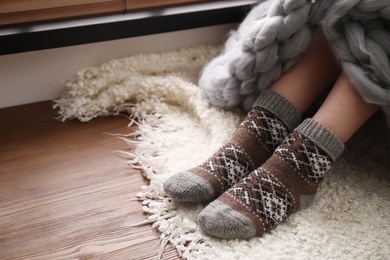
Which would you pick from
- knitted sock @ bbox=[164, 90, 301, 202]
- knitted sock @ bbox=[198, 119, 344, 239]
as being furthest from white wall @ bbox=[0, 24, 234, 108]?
knitted sock @ bbox=[198, 119, 344, 239]

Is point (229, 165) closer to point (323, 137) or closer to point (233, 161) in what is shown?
point (233, 161)

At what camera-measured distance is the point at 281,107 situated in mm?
986

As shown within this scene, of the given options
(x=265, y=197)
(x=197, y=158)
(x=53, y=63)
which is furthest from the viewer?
(x=53, y=63)

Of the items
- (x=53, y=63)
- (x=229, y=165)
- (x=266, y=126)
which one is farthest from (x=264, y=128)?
(x=53, y=63)

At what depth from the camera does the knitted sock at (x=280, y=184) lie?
88 centimetres

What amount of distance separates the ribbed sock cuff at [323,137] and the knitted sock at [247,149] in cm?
8

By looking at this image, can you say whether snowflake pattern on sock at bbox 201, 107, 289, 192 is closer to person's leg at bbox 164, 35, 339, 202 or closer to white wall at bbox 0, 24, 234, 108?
person's leg at bbox 164, 35, 339, 202

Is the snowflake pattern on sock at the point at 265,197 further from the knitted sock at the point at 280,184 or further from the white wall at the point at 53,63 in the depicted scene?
the white wall at the point at 53,63

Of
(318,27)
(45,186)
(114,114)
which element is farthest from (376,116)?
(45,186)

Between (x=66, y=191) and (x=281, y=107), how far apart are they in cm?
47

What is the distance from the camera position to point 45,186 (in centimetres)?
99

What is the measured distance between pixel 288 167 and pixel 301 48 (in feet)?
0.82

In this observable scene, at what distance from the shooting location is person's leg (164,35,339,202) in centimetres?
93

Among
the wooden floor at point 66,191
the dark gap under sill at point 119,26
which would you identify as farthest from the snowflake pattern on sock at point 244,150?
the dark gap under sill at point 119,26
